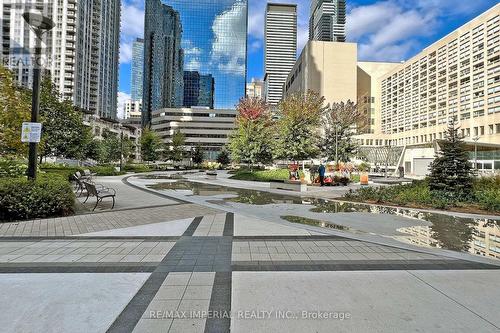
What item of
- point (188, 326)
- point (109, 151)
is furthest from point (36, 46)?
point (109, 151)

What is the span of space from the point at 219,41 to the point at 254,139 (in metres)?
129

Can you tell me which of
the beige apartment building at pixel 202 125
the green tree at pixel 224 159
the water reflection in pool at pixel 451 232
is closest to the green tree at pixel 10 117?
the water reflection in pool at pixel 451 232

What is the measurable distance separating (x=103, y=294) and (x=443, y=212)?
37.7ft

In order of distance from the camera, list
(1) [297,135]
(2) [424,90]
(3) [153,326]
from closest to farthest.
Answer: (3) [153,326]
(1) [297,135]
(2) [424,90]

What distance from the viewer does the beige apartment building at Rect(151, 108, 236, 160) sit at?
12562cm

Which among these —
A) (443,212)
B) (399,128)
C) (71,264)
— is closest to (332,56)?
(399,128)

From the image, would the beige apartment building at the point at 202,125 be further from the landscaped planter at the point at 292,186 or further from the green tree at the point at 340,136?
the landscaped planter at the point at 292,186

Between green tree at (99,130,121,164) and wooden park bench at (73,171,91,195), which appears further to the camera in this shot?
green tree at (99,130,121,164)

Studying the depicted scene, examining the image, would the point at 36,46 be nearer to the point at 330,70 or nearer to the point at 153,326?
the point at 153,326

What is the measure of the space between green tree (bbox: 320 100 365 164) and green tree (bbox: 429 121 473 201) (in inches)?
991

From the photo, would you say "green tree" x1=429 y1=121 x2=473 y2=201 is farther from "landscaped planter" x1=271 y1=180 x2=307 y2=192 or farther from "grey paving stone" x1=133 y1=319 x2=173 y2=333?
"grey paving stone" x1=133 y1=319 x2=173 y2=333

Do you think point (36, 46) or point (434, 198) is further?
point (434, 198)

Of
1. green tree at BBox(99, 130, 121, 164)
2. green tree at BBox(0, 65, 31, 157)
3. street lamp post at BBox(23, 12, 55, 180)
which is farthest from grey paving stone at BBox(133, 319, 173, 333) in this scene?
green tree at BBox(99, 130, 121, 164)

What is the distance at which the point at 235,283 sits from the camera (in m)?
4.29
